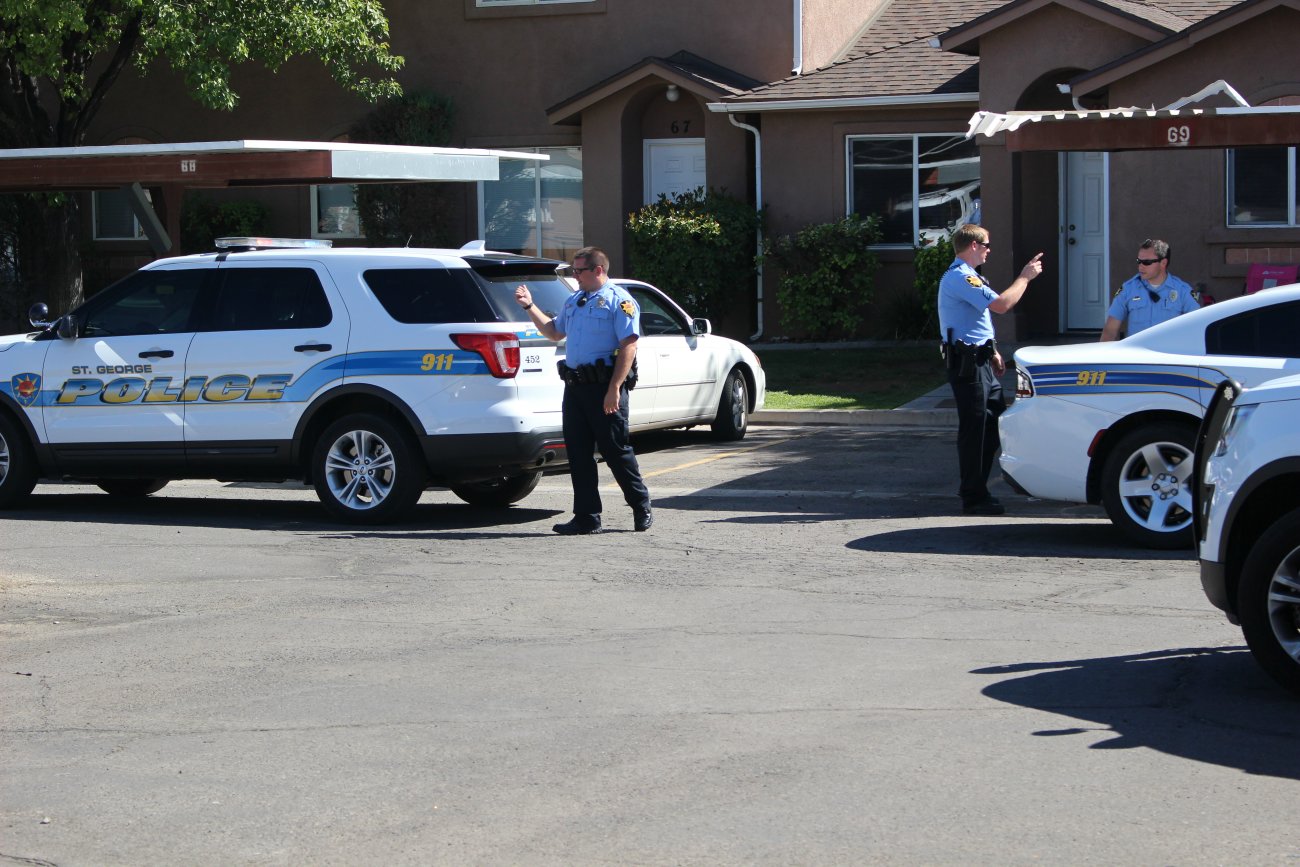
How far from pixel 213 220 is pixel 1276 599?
21.6m

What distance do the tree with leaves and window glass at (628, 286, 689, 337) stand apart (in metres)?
9.06

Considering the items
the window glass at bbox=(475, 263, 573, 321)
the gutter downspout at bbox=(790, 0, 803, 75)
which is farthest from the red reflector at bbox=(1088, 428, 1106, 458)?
the gutter downspout at bbox=(790, 0, 803, 75)

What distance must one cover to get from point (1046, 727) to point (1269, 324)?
4.19 metres

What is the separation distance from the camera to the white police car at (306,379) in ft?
35.0

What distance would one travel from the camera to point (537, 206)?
80.7 feet

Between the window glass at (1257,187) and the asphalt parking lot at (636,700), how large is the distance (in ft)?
31.5

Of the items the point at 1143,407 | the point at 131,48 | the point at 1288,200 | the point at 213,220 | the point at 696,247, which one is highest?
the point at 131,48

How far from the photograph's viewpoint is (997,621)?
7.67 m

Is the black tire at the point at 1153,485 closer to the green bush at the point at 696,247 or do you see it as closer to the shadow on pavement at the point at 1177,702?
the shadow on pavement at the point at 1177,702

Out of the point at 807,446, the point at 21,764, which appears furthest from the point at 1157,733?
the point at 807,446

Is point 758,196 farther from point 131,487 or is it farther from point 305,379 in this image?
point 305,379

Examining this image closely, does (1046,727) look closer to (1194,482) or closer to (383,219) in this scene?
(1194,482)

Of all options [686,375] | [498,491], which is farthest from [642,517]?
[686,375]

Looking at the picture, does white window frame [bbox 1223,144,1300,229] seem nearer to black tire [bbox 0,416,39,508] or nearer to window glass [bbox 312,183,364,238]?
window glass [bbox 312,183,364,238]
